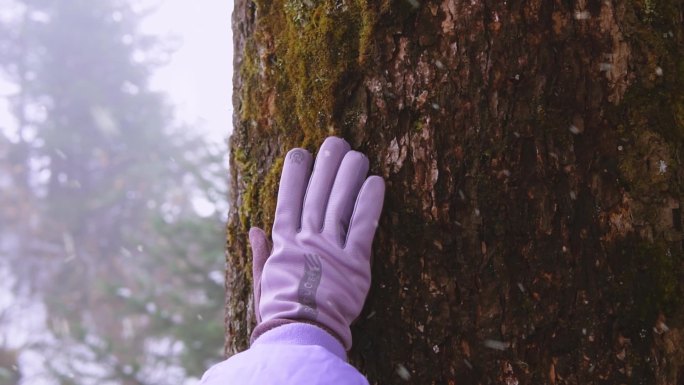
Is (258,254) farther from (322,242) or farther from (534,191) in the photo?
(534,191)

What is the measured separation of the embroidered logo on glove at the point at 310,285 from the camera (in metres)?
1.41

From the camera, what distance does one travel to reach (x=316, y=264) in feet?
4.77

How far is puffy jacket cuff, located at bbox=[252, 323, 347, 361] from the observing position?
4.44ft

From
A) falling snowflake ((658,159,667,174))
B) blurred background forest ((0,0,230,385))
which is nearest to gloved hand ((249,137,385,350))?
falling snowflake ((658,159,667,174))

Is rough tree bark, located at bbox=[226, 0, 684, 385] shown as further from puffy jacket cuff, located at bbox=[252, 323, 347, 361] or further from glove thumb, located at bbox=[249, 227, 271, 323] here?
glove thumb, located at bbox=[249, 227, 271, 323]

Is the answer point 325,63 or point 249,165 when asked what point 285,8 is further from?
point 249,165

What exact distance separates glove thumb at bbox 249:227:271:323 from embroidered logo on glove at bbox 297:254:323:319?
17 centimetres

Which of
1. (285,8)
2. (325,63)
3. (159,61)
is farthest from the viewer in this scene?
(159,61)

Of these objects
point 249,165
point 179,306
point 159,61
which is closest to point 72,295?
point 159,61

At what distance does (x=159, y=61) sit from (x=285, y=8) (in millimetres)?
23665

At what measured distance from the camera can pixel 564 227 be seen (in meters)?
1.32

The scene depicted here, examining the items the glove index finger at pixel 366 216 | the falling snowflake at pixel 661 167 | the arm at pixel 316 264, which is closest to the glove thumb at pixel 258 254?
the arm at pixel 316 264

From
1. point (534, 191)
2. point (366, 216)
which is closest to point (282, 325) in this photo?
point (366, 216)

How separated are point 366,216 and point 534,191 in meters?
0.38
